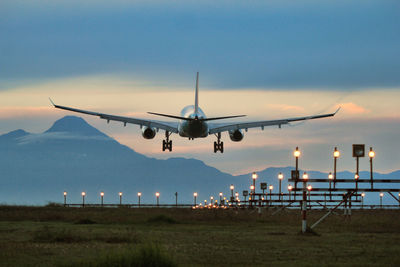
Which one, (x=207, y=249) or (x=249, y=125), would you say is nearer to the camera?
(x=207, y=249)

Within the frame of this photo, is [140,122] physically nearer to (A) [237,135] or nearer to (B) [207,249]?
(A) [237,135]

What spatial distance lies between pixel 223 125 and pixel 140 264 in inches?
2540

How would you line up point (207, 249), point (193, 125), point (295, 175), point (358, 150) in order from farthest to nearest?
point (193, 125)
point (358, 150)
point (295, 175)
point (207, 249)

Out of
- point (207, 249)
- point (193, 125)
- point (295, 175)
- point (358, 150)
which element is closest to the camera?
point (207, 249)

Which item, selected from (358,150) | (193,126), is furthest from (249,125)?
(358,150)

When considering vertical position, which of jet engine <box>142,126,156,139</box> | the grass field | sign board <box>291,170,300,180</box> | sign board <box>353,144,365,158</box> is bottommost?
the grass field

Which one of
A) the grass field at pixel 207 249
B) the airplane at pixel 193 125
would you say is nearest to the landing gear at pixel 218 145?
the airplane at pixel 193 125

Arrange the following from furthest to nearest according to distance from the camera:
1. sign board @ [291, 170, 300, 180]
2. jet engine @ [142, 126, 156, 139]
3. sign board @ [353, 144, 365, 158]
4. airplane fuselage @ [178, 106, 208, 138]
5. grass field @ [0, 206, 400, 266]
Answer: jet engine @ [142, 126, 156, 139], airplane fuselage @ [178, 106, 208, 138], sign board @ [353, 144, 365, 158], sign board @ [291, 170, 300, 180], grass field @ [0, 206, 400, 266]

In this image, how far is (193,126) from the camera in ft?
242

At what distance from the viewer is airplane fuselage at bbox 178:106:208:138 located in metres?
73.6

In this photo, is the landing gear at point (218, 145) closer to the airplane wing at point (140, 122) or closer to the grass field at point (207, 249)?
the airplane wing at point (140, 122)

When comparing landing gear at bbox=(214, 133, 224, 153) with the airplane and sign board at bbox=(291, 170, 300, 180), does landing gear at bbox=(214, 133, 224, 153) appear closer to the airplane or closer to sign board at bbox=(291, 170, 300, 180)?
the airplane

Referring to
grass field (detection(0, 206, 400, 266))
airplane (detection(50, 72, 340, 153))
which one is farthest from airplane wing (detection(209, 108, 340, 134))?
grass field (detection(0, 206, 400, 266))

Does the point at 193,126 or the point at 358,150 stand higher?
the point at 193,126
